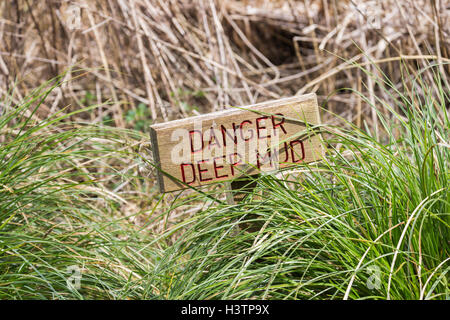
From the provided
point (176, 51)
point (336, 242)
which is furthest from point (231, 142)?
point (176, 51)

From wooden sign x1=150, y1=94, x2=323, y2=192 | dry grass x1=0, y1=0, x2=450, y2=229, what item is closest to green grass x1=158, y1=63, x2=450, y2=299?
wooden sign x1=150, y1=94, x2=323, y2=192

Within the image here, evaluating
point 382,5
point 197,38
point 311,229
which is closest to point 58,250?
point 311,229

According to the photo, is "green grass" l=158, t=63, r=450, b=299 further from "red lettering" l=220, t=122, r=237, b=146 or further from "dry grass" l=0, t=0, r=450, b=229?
"dry grass" l=0, t=0, r=450, b=229

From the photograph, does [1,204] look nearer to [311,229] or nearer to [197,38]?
[311,229]

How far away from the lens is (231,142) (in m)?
1.96

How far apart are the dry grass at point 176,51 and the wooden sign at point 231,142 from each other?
1.54 meters

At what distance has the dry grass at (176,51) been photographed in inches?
151

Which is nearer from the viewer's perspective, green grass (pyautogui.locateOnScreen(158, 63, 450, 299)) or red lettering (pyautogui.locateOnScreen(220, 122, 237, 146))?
green grass (pyautogui.locateOnScreen(158, 63, 450, 299))

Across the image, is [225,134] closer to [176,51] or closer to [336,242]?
[336,242]

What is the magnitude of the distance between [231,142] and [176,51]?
101 inches

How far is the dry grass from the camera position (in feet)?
12.6

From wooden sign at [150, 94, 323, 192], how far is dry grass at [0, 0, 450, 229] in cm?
154

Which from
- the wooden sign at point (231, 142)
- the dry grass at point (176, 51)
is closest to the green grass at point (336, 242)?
the wooden sign at point (231, 142)
